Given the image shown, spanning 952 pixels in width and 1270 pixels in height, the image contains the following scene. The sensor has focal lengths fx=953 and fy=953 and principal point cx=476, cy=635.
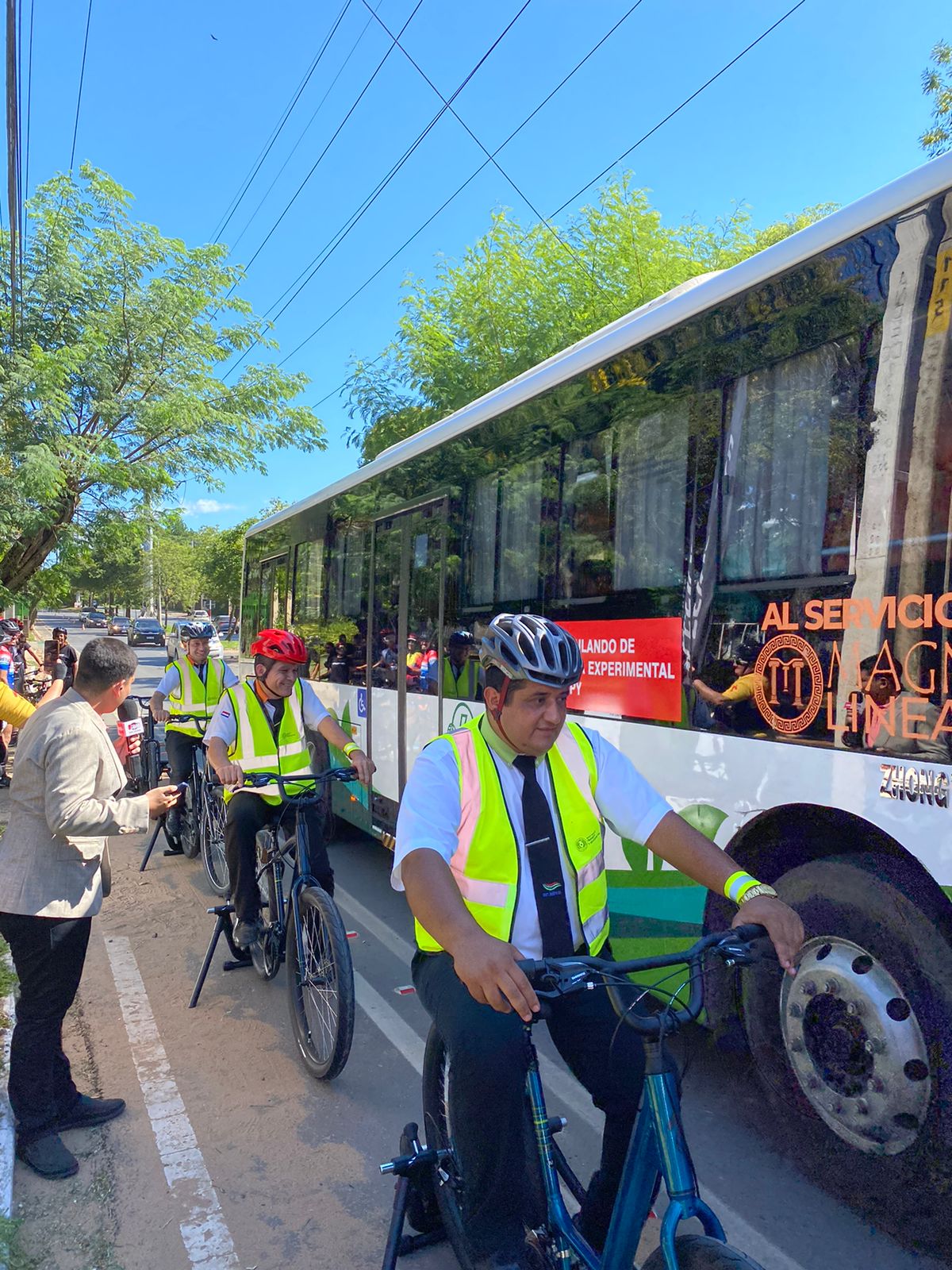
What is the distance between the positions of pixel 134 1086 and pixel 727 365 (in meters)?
3.91

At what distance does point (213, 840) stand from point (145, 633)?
49.1 meters

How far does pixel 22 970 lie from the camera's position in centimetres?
355

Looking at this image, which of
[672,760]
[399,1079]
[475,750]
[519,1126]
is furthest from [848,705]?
[399,1079]

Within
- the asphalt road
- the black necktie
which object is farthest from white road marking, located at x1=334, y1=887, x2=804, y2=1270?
the black necktie

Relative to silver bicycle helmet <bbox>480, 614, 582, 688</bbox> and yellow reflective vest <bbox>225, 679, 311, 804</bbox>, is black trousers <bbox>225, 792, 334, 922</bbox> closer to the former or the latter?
yellow reflective vest <bbox>225, 679, 311, 804</bbox>

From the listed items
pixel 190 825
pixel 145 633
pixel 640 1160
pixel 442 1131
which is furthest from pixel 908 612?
pixel 145 633

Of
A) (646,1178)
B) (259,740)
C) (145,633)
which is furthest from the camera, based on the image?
(145,633)

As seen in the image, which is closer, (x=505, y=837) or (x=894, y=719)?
(x=505, y=837)

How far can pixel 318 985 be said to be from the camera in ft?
13.9

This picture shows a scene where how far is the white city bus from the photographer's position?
114 inches

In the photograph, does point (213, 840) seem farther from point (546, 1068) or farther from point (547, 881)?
point (547, 881)

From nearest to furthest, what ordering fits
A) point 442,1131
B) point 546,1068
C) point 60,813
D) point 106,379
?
point 442,1131
point 60,813
point 546,1068
point 106,379

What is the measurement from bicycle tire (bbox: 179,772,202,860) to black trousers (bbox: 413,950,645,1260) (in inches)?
234

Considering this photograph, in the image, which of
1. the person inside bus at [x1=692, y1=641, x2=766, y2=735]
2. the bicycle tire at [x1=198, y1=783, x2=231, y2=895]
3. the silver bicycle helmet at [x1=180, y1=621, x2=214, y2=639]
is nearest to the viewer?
the person inside bus at [x1=692, y1=641, x2=766, y2=735]
